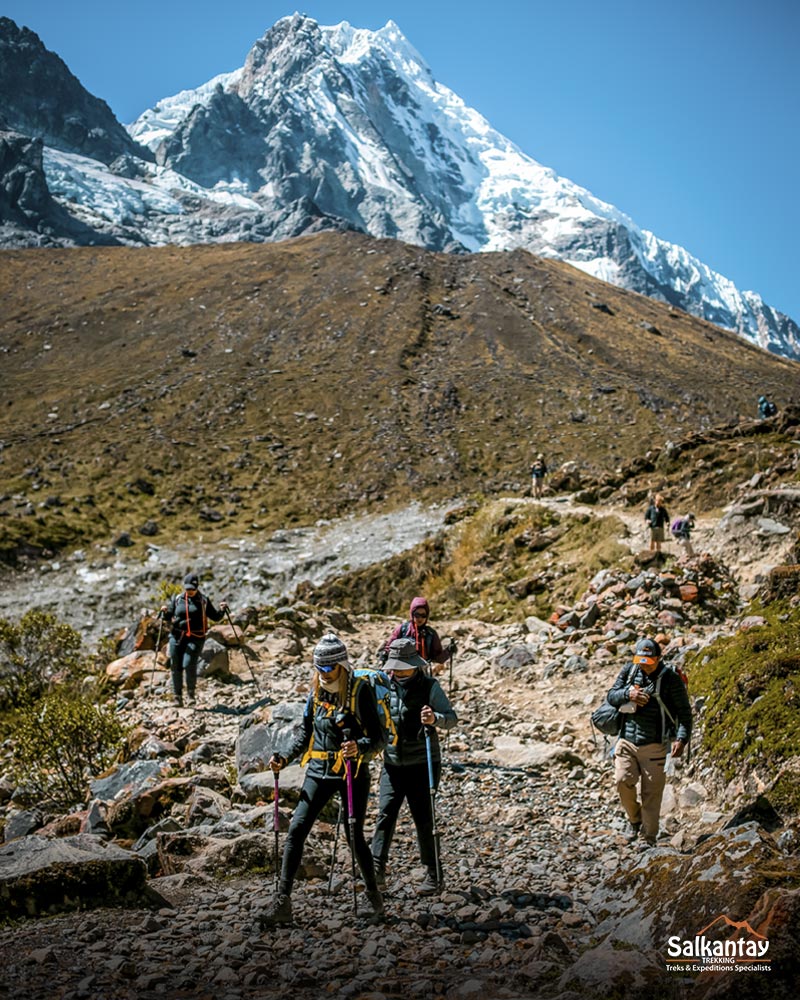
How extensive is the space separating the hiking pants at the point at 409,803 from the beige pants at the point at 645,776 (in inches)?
89.7

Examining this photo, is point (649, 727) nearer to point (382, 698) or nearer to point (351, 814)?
point (382, 698)

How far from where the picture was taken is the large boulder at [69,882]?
6816mm

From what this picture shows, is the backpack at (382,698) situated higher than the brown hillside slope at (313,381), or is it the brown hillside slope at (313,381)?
the brown hillside slope at (313,381)

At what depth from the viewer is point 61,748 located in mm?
11898

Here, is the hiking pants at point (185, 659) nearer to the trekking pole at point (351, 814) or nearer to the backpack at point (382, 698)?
the backpack at point (382, 698)

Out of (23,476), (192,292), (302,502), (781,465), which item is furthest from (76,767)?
(192,292)

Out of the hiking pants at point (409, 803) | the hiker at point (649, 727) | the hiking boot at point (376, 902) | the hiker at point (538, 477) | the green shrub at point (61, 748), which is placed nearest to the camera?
the hiking boot at point (376, 902)

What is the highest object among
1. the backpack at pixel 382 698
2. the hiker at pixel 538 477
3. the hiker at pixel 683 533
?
the hiker at pixel 538 477

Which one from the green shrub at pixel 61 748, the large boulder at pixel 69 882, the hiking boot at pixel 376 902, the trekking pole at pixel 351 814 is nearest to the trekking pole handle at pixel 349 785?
the trekking pole at pixel 351 814

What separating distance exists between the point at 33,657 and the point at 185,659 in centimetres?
517

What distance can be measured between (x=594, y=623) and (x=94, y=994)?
38.5ft

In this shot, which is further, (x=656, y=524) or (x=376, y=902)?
(x=656, y=524)

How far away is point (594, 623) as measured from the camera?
50.2 ft

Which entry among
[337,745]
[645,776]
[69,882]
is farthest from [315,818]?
[645,776]
